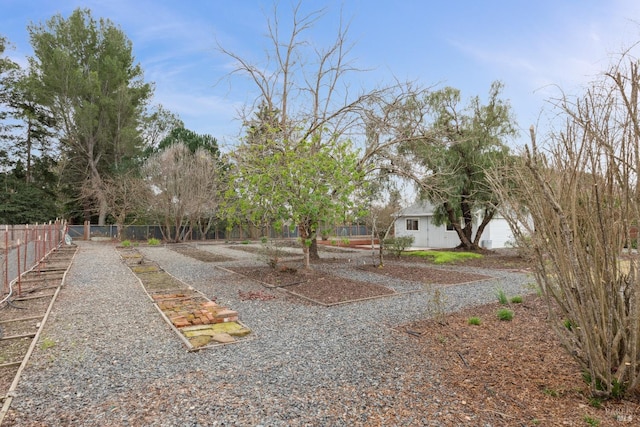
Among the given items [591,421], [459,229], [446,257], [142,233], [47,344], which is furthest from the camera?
[142,233]

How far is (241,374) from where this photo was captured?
3.55 meters

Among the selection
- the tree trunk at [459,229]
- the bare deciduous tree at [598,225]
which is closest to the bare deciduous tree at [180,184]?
the tree trunk at [459,229]

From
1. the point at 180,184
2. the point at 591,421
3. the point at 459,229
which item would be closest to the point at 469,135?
the point at 459,229

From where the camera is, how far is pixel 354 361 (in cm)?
385

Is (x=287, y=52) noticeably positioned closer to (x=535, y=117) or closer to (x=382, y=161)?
(x=382, y=161)

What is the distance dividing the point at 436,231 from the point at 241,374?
19.7 meters

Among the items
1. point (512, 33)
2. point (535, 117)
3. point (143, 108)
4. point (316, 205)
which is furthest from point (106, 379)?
point (143, 108)

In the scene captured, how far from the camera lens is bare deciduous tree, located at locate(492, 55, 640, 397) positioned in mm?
2520

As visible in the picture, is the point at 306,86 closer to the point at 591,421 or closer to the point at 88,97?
the point at 591,421

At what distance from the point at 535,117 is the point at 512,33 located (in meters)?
5.13

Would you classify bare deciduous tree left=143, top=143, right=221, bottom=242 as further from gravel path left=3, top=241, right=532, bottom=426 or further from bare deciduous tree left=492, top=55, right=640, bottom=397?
bare deciduous tree left=492, top=55, right=640, bottom=397

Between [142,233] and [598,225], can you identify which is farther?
[142,233]

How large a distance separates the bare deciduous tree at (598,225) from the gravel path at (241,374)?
3.95 feet

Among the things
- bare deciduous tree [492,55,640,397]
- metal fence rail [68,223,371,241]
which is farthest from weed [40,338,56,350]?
metal fence rail [68,223,371,241]
